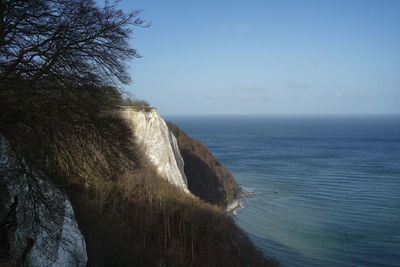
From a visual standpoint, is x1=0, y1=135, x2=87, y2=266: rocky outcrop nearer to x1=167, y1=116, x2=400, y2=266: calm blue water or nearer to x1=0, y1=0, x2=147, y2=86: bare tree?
x1=0, y1=0, x2=147, y2=86: bare tree

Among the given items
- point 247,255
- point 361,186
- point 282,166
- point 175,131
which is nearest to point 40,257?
point 247,255

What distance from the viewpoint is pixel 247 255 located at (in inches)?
821

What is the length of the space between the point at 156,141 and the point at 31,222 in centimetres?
2412

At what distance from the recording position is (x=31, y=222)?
26.6 feet

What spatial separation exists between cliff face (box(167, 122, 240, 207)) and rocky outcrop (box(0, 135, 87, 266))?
31830mm

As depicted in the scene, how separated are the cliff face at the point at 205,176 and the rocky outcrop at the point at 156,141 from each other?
28.1 feet

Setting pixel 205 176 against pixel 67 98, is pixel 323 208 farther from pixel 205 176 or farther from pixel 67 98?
pixel 67 98

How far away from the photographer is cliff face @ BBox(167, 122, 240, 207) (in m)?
42.1

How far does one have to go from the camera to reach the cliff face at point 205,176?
4212 cm

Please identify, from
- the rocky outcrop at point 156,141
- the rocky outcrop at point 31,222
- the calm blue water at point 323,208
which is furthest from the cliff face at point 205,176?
the rocky outcrop at point 31,222

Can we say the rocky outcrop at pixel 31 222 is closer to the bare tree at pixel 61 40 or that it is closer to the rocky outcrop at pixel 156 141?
the bare tree at pixel 61 40

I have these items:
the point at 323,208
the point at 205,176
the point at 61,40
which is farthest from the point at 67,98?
the point at 323,208

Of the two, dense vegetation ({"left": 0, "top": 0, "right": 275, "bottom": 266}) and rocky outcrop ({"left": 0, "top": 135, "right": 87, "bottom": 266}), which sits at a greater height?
dense vegetation ({"left": 0, "top": 0, "right": 275, "bottom": 266})

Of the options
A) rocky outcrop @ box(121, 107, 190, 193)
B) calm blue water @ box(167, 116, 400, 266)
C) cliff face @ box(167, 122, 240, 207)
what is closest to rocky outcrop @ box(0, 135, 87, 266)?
calm blue water @ box(167, 116, 400, 266)
